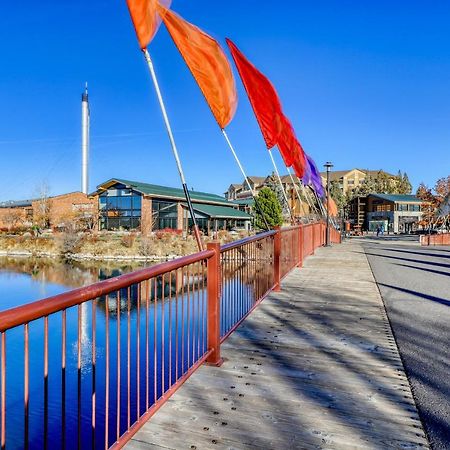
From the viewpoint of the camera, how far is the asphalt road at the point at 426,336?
277 cm

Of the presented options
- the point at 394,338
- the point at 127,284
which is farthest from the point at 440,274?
the point at 127,284

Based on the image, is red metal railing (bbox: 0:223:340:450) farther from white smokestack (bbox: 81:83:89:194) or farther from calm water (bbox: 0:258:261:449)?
white smokestack (bbox: 81:83:89:194)

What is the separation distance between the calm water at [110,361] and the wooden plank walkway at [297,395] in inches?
12.3

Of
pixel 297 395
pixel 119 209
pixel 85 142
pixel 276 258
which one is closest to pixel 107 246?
pixel 119 209

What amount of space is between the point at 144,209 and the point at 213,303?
3981 centimetres

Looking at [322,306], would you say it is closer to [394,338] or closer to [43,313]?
[394,338]

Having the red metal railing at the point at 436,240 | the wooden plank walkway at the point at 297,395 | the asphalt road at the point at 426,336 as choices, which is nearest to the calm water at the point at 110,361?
the wooden plank walkway at the point at 297,395

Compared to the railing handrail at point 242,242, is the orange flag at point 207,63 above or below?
above

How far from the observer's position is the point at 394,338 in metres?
4.53

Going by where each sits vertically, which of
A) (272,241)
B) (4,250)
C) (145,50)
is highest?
(145,50)

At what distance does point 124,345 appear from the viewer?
29.9 feet

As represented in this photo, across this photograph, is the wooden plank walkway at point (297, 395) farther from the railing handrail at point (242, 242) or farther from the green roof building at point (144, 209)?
the green roof building at point (144, 209)

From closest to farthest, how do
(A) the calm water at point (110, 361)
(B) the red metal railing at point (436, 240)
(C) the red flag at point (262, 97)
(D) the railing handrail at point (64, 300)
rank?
(D) the railing handrail at point (64, 300) < (A) the calm water at point (110, 361) < (C) the red flag at point (262, 97) < (B) the red metal railing at point (436, 240)

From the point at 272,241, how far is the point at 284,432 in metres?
4.44
